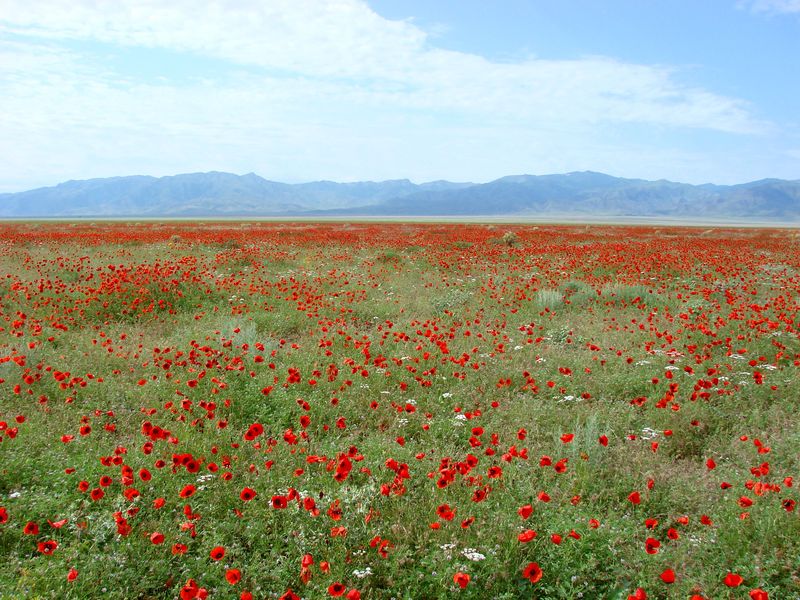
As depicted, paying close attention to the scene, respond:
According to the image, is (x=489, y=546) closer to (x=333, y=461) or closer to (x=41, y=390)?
(x=333, y=461)

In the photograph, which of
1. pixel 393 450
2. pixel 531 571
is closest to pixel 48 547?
pixel 393 450

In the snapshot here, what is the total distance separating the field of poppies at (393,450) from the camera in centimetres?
325

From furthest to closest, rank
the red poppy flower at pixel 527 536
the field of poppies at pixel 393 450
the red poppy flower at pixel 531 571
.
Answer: the field of poppies at pixel 393 450
the red poppy flower at pixel 527 536
the red poppy flower at pixel 531 571

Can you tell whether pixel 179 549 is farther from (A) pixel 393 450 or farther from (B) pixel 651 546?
(B) pixel 651 546

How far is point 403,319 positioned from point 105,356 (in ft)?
16.0

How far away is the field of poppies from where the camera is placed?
325cm

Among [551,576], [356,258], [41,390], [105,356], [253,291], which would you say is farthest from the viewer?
[356,258]

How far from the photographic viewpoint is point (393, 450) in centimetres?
475

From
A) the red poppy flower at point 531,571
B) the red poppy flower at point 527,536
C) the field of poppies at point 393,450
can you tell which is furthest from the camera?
the field of poppies at point 393,450

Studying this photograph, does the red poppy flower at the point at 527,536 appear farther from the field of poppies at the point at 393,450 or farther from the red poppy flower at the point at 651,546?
the red poppy flower at the point at 651,546

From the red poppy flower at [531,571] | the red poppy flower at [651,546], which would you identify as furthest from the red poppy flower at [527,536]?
the red poppy flower at [651,546]

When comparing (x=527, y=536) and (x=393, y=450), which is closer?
(x=527, y=536)

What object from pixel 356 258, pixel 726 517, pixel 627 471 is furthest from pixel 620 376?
pixel 356 258

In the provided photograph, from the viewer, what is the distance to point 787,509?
3389 millimetres
